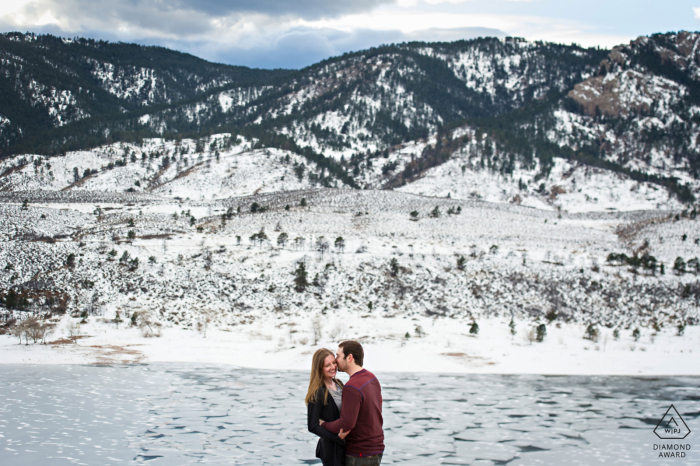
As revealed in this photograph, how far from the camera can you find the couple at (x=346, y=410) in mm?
5891

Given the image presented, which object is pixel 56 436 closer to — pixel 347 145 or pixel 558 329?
pixel 558 329

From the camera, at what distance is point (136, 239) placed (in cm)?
4891

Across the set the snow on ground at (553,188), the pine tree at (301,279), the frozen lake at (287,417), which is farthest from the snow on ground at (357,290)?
the snow on ground at (553,188)

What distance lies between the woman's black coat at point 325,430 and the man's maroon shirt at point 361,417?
112 mm

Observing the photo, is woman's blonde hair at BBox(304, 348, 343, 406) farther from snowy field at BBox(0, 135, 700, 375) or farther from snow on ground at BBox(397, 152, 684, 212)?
snow on ground at BBox(397, 152, 684, 212)

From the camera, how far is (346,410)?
5.85 metres

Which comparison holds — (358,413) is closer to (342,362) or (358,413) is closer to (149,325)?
(342,362)

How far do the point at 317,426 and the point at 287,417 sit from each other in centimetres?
919

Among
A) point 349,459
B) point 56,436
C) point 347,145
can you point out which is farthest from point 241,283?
point 347,145

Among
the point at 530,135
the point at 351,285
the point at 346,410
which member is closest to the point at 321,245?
the point at 351,285

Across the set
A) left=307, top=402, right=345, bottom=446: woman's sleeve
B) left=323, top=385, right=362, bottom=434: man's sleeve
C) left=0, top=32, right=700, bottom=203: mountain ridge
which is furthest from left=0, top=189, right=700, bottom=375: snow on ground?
left=0, top=32, right=700, bottom=203: mountain ridge

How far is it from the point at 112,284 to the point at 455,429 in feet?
97.9

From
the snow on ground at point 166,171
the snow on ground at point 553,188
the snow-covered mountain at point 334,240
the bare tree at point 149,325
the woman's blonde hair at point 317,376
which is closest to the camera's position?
the woman's blonde hair at point 317,376

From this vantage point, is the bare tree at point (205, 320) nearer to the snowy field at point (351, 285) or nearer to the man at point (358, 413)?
the snowy field at point (351, 285)
